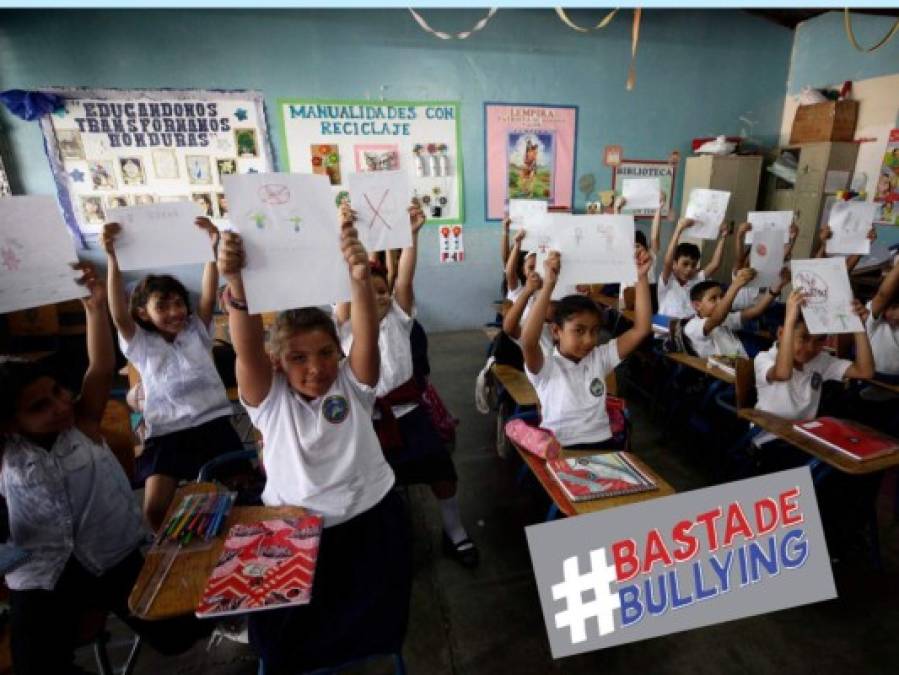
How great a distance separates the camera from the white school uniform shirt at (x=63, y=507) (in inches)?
50.6

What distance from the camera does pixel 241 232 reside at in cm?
115

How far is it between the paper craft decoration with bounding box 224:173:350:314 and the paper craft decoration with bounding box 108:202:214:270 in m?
0.88

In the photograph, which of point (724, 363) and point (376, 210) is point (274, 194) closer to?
point (376, 210)

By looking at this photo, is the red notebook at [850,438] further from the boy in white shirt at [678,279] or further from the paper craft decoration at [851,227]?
the boy in white shirt at [678,279]

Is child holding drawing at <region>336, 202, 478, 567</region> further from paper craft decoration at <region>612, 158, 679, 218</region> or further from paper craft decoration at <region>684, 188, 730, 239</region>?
paper craft decoration at <region>612, 158, 679, 218</region>

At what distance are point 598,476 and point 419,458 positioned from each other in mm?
842

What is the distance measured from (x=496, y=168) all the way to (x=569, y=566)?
5.15 metres

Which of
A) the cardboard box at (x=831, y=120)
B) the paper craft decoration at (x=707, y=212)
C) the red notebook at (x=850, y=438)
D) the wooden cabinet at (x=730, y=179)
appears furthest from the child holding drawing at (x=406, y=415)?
the cardboard box at (x=831, y=120)

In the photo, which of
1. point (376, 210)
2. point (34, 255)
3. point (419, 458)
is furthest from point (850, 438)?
point (34, 255)

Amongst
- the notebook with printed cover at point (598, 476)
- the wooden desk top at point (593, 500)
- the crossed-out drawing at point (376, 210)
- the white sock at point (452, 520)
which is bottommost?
the white sock at point (452, 520)

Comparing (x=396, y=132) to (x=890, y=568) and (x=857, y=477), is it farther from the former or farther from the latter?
(x=890, y=568)

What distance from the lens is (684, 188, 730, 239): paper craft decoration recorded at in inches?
132

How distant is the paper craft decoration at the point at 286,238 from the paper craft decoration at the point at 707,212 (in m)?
3.05

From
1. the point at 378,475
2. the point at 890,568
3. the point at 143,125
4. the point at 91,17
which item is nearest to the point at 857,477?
the point at 890,568
